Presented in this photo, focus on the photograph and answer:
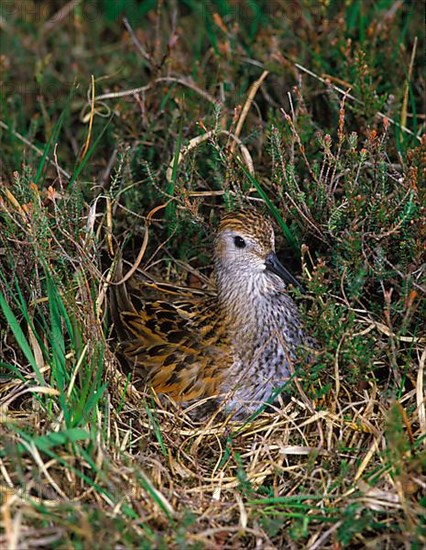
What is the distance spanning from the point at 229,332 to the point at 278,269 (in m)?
0.40

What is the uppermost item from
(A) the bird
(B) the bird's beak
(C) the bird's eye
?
(C) the bird's eye

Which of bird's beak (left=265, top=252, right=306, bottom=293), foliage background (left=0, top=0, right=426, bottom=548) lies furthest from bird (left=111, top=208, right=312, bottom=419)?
foliage background (left=0, top=0, right=426, bottom=548)

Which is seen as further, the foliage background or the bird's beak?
the bird's beak

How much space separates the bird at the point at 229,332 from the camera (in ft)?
12.9

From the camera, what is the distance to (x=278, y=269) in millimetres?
3932

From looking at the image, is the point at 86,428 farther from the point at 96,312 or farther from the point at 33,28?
the point at 33,28

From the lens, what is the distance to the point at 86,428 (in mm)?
3344

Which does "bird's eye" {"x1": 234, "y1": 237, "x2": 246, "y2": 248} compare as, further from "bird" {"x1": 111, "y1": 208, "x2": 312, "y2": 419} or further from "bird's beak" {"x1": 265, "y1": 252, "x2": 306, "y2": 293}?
"bird's beak" {"x1": 265, "y1": 252, "x2": 306, "y2": 293}

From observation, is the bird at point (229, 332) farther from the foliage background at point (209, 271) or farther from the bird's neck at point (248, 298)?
the foliage background at point (209, 271)

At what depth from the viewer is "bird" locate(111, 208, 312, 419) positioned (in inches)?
155

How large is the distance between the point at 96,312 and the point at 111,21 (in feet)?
10.9

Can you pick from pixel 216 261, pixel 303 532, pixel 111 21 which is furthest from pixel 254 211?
pixel 111 21

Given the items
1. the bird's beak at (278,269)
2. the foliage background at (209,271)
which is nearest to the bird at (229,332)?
the bird's beak at (278,269)

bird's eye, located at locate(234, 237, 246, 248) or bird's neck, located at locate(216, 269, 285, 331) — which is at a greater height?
bird's eye, located at locate(234, 237, 246, 248)
